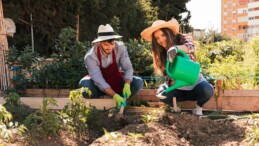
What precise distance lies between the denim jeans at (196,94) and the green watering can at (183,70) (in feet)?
0.48

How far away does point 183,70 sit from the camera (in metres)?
3.22

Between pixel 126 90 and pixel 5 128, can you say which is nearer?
pixel 5 128

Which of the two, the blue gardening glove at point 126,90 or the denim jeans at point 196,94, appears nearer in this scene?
the denim jeans at point 196,94

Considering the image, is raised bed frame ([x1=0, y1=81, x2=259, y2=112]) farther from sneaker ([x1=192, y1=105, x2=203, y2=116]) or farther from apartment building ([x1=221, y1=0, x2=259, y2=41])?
apartment building ([x1=221, y1=0, x2=259, y2=41])

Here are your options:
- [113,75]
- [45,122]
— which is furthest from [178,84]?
[45,122]

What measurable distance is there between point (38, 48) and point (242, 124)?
864 centimetres

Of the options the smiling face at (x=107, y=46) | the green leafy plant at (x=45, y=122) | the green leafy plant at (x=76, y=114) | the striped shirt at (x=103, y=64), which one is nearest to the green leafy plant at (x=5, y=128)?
the green leafy plant at (x=45, y=122)

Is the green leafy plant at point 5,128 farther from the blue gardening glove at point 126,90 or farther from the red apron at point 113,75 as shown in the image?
the red apron at point 113,75

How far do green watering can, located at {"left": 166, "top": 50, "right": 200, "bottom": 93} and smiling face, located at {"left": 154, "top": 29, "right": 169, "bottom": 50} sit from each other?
27cm

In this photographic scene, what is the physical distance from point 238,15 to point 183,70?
253 ft

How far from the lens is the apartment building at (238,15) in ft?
235

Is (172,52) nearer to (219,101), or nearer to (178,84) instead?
(178,84)

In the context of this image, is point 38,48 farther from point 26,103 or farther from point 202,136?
point 202,136

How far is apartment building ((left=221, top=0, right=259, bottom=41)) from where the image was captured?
71.5 m
